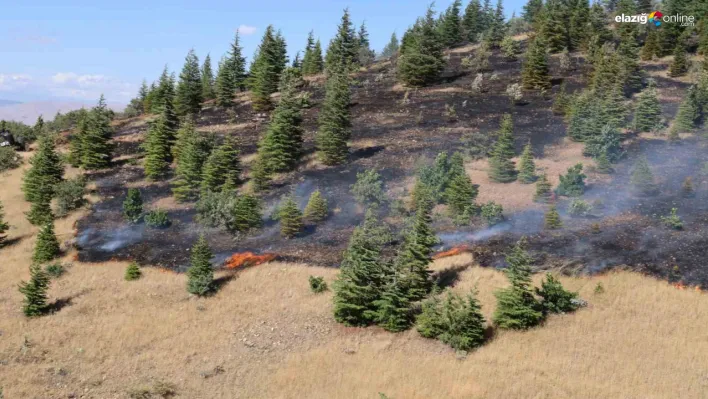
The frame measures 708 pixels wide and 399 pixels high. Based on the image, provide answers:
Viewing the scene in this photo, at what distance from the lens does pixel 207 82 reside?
77.4 meters

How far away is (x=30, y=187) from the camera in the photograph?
4256 centimetres

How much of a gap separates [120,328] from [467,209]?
68.3ft

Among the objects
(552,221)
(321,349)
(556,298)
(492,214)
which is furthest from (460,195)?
(321,349)

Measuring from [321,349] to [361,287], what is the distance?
130 inches

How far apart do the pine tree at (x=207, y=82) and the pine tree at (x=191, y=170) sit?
102 ft

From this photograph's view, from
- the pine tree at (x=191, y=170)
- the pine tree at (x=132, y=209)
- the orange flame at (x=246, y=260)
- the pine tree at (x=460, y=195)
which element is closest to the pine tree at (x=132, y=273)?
the orange flame at (x=246, y=260)

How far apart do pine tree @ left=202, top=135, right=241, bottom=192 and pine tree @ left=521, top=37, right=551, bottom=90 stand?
3657cm

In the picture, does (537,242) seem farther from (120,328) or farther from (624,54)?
(624,54)

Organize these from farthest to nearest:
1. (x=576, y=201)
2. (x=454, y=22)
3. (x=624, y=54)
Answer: (x=454, y=22)
(x=624, y=54)
(x=576, y=201)

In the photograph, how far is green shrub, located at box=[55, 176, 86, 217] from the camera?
40281 millimetres

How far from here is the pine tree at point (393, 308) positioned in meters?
22.2

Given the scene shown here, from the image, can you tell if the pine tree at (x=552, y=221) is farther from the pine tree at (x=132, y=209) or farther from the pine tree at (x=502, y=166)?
the pine tree at (x=132, y=209)

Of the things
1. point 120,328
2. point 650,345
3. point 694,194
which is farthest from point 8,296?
point 694,194

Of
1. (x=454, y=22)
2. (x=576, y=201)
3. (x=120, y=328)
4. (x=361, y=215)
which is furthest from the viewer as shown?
(x=454, y=22)
